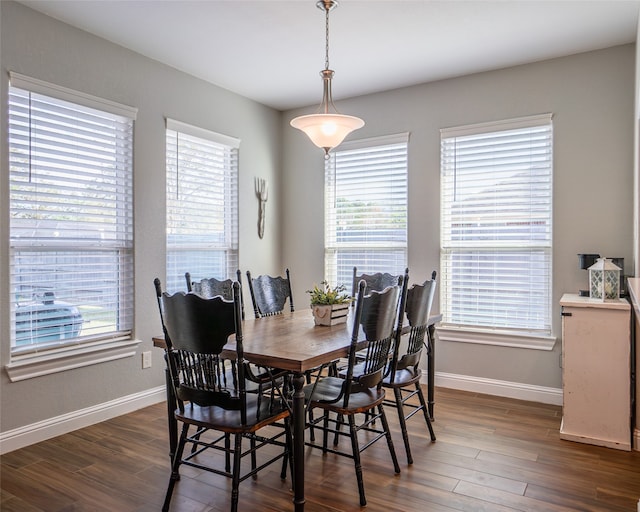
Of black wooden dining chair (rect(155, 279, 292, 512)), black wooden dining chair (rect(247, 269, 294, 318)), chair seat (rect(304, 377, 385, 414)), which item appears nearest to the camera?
black wooden dining chair (rect(155, 279, 292, 512))

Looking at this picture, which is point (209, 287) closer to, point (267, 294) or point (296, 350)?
point (267, 294)

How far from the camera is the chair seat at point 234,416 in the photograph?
6.91 ft

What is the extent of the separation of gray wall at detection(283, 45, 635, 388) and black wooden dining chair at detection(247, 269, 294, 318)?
1.40 meters

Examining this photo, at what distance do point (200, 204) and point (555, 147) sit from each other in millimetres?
3031

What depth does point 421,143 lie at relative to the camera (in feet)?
14.5

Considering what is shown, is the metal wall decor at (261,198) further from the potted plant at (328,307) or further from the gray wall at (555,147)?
the potted plant at (328,307)

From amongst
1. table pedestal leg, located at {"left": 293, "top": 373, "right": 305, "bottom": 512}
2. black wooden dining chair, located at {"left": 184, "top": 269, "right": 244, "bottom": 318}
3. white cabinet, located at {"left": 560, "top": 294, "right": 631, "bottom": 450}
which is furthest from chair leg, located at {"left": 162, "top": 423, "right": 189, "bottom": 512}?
white cabinet, located at {"left": 560, "top": 294, "right": 631, "bottom": 450}

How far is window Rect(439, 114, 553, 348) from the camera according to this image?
390 centimetres

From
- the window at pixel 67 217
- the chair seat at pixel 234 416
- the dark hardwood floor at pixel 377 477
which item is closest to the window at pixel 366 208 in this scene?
the dark hardwood floor at pixel 377 477

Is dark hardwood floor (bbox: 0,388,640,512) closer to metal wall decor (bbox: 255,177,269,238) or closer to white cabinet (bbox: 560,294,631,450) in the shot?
white cabinet (bbox: 560,294,631,450)

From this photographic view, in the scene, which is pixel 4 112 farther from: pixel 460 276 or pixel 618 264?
pixel 618 264

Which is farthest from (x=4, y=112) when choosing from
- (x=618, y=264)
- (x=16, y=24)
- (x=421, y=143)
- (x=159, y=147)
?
(x=618, y=264)

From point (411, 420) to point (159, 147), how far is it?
2898mm

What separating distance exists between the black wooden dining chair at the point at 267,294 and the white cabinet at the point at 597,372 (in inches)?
78.3
